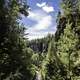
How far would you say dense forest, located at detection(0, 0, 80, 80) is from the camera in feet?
78.1

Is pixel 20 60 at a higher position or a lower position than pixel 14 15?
lower

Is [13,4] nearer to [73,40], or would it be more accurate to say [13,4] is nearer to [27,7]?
[27,7]

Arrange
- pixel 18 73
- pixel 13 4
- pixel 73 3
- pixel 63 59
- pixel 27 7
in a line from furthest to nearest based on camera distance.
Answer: pixel 73 3 → pixel 63 59 → pixel 27 7 → pixel 13 4 → pixel 18 73

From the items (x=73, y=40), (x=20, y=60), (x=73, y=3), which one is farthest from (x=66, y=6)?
(x=20, y=60)

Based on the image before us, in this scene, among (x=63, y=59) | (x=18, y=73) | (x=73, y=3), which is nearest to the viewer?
(x=18, y=73)

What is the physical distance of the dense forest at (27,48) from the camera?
2380cm

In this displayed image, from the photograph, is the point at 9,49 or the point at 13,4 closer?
the point at 9,49

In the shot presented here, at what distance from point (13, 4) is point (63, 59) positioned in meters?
11.8

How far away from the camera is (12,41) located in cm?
2430

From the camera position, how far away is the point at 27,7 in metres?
28.1

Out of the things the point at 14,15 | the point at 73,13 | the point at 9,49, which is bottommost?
the point at 9,49

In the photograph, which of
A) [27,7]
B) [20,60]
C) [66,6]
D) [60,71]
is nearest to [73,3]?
[66,6]

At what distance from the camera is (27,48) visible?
27.1 meters

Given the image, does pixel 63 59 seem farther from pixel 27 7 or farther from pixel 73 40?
pixel 27 7
